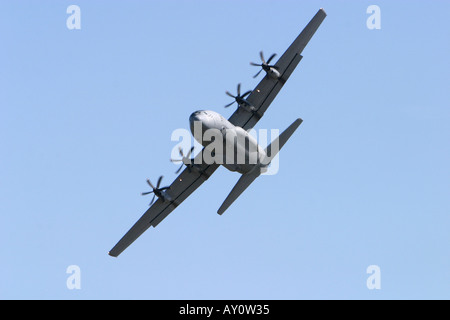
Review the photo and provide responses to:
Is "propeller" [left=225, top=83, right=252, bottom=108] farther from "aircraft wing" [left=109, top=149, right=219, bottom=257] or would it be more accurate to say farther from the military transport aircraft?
"aircraft wing" [left=109, top=149, right=219, bottom=257]

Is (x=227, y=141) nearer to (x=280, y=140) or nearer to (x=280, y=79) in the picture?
(x=280, y=140)

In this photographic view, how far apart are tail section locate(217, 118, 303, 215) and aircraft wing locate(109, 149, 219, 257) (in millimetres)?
3946

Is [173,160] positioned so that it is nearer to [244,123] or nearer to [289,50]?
[244,123]

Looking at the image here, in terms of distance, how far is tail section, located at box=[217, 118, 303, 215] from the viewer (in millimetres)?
64062

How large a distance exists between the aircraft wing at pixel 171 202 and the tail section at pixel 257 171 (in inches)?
155

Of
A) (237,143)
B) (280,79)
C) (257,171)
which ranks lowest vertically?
(257,171)

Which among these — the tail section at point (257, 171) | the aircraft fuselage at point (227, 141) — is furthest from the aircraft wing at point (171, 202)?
the tail section at point (257, 171)

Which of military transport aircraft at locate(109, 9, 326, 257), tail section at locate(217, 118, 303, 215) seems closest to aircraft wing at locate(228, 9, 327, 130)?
military transport aircraft at locate(109, 9, 326, 257)

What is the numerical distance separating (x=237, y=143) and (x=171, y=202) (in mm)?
9451

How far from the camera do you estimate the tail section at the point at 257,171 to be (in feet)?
210

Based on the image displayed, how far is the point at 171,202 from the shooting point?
69.8m

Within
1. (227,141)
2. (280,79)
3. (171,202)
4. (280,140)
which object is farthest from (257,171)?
(171,202)
